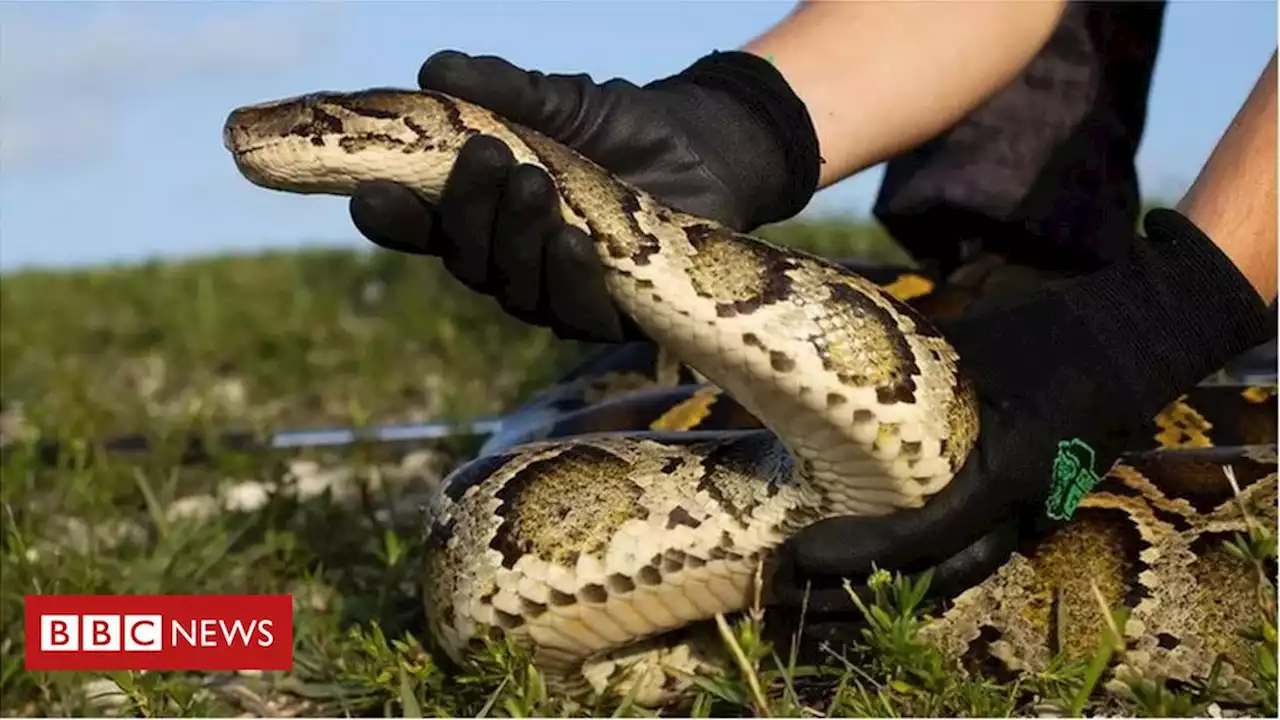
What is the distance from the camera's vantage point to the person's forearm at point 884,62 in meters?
4.11

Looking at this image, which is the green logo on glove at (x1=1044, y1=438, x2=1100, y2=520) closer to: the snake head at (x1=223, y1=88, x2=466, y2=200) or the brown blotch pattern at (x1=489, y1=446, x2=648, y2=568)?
the brown blotch pattern at (x1=489, y1=446, x2=648, y2=568)

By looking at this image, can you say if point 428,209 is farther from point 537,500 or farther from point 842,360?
point 842,360

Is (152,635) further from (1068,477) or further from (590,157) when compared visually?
(1068,477)

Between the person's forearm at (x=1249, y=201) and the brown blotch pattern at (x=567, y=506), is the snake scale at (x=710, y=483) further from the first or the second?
the person's forearm at (x=1249, y=201)

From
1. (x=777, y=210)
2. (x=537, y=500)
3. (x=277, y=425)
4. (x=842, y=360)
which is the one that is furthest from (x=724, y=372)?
(x=277, y=425)

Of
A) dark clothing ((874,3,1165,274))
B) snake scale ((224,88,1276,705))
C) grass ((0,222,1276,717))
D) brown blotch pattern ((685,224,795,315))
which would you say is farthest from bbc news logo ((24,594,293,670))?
dark clothing ((874,3,1165,274))

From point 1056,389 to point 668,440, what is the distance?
2.85 feet

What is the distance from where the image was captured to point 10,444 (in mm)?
5840

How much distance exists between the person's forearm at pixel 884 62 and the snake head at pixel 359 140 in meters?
1.20

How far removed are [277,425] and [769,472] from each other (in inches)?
178

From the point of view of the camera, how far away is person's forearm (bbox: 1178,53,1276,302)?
346 centimetres

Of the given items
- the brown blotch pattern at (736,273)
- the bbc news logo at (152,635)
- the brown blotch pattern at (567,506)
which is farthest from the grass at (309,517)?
the brown blotch pattern at (736,273)

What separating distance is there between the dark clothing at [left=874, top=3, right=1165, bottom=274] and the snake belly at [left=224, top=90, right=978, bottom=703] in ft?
7.81

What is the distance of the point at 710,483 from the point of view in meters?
3.37
